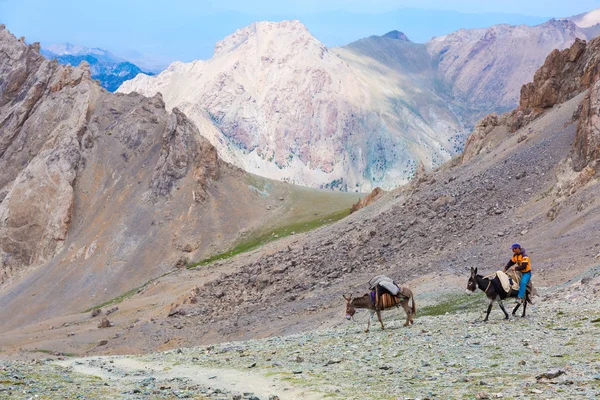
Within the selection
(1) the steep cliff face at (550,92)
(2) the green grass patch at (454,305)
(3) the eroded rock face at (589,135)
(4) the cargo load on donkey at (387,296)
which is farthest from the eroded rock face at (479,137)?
(4) the cargo load on donkey at (387,296)

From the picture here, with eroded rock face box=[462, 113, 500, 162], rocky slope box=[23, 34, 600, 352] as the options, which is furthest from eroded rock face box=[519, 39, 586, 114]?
eroded rock face box=[462, 113, 500, 162]

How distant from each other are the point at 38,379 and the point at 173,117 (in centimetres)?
10773

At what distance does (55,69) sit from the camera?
5468 inches

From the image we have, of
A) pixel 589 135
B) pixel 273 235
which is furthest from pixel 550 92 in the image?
pixel 273 235

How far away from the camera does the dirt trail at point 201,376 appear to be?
17745mm

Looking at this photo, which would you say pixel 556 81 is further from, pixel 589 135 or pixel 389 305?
pixel 389 305

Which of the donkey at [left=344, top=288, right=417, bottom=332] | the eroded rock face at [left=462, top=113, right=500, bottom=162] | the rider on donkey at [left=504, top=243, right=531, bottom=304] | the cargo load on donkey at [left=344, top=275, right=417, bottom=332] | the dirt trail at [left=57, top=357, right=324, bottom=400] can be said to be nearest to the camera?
the dirt trail at [left=57, top=357, right=324, bottom=400]

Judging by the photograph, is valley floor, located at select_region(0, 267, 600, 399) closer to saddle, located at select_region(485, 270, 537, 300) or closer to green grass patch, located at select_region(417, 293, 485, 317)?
saddle, located at select_region(485, 270, 537, 300)

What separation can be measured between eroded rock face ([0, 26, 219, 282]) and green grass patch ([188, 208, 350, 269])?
46.0ft

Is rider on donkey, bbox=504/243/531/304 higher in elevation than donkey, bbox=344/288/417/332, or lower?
higher

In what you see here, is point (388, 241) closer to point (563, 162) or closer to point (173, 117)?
point (563, 162)

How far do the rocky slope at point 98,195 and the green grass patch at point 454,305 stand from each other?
235 feet

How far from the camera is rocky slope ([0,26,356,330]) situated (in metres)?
102

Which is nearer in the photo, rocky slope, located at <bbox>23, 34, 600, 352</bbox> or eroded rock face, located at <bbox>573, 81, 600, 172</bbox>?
rocky slope, located at <bbox>23, 34, 600, 352</bbox>
